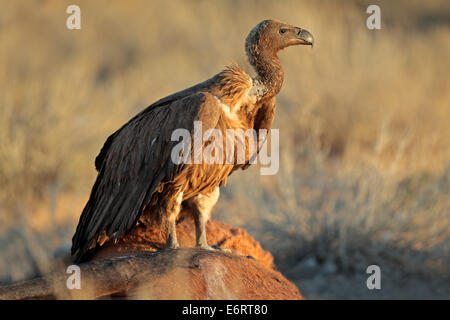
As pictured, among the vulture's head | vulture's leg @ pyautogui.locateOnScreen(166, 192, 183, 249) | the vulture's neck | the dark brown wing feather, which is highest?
the vulture's head

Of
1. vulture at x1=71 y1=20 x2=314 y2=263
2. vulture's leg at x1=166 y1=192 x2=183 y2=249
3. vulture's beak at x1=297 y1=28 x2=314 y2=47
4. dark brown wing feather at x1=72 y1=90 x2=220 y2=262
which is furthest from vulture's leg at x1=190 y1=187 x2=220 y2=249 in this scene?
vulture's beak at x1=297 y1=28 x2=314 y2=47

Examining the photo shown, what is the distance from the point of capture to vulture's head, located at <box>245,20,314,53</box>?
207 inches

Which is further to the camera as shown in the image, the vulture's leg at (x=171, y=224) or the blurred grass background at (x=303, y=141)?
the blurred grass background at (x=303, y=141)

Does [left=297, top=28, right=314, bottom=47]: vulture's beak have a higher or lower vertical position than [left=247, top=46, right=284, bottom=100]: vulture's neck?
higher

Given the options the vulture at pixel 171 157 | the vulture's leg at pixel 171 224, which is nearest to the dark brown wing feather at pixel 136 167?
the vulture at pixel 171 157

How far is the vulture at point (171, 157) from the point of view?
480cm

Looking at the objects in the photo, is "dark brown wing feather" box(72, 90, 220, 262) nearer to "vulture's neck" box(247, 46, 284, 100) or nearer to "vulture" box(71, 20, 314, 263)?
"vulture" box(71, 20, 314, 263)

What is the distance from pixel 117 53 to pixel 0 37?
6.99 meters

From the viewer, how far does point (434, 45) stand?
18000 millimetres

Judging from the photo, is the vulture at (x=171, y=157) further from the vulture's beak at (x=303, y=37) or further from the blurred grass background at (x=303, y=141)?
the blurred grass background at (x=303, y=141)

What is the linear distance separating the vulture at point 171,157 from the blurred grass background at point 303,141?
782 millimetres

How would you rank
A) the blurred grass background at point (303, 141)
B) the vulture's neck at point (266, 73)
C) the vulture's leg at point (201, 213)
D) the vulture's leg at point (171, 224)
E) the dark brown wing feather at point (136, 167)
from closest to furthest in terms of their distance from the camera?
the dark brown wing feather at point (136, 167) < the vulture's leg at point (171, 224) < the vulture's neck at point (266, 73) < the vulture's leg at point (201, 213) < the blurred grass background at point (303, 141)
